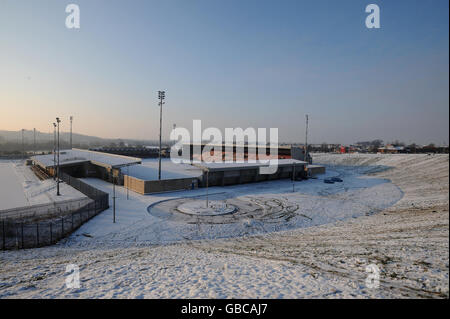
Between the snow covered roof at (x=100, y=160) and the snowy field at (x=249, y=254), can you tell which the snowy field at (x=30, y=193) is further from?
the snowy field at (x=249, y=254)

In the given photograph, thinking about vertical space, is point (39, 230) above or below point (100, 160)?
below

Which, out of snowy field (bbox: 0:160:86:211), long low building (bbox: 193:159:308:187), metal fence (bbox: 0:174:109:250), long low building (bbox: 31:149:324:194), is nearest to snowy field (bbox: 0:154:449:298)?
metal fence (bbox: 0:174:109:250)

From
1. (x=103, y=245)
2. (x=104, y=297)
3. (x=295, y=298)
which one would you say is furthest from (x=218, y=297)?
(x=103, y=245)

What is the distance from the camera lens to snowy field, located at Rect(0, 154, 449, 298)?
9.09m

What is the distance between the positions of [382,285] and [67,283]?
12444mm

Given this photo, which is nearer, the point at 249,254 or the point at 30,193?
the point at 249,254

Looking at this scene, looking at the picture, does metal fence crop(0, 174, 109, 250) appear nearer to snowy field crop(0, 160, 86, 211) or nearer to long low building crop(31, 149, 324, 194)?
snowy field crop(0, 160, 86, 211)

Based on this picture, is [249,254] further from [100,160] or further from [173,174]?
[100,160]

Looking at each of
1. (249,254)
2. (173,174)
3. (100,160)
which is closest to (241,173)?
(173,174)

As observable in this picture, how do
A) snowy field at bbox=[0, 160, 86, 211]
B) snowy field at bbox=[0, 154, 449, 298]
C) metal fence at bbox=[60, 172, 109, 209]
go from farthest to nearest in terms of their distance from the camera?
snowy field at bbox=[0, 160, 86, 211] < metal fence at bbox=[60, 172, 109, 209] < snowy field at bbox=[0, 154, 449, 298]

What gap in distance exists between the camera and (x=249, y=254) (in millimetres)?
13977

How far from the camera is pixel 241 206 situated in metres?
27.5

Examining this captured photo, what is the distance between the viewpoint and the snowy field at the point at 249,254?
29.8ft
